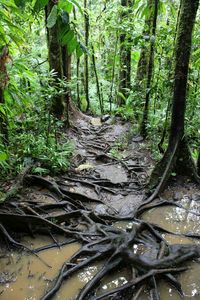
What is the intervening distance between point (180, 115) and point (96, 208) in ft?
9.03

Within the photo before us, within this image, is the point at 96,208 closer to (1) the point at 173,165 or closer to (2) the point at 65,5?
(1) the point at 173,165

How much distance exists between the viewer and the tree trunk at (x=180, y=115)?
244 inches

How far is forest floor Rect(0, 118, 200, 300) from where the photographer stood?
15.8 feet

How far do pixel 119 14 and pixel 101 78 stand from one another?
6.06m

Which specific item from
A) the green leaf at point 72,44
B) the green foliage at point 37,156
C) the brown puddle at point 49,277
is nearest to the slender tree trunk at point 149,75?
the green foliage at point 37,156

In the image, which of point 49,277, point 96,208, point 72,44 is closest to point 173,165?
point 96,208

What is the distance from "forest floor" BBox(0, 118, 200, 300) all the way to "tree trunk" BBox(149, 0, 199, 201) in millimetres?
326

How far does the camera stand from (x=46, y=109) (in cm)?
863

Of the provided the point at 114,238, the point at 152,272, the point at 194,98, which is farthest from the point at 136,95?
the point at 152,272

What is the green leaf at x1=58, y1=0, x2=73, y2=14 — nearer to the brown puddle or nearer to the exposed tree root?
the brown puddle

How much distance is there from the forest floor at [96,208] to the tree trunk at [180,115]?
1.07ft

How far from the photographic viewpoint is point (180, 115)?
6.70 metres

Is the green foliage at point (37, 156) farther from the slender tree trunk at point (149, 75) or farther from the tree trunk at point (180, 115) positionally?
the slender tree trunk at point (149, 75)

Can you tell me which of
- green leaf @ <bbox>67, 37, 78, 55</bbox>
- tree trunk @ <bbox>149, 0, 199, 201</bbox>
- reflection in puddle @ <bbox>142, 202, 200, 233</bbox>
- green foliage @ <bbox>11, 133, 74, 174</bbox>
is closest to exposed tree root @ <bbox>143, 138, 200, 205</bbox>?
tree trunk @ <bbox>149, 0, 199, 201</bbox>
